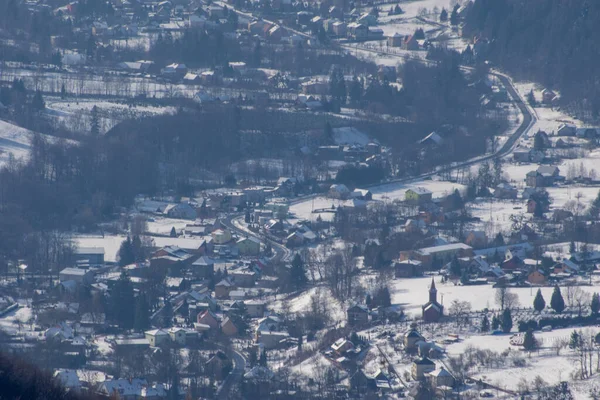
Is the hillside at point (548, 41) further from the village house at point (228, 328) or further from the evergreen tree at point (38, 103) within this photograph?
the village house at point (228, 328)

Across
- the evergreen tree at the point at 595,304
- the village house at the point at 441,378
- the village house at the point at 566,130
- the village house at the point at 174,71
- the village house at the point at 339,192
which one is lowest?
the village house at the point at 339,192

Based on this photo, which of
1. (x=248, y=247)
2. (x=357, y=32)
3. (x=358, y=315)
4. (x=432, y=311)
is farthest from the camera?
(x=357, y=32)

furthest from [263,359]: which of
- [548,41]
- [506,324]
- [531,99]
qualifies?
[548,41]

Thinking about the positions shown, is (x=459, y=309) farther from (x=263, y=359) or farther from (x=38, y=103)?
(x=38, y=103)

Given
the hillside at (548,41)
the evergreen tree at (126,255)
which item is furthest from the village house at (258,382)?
the hillside at (548,41)

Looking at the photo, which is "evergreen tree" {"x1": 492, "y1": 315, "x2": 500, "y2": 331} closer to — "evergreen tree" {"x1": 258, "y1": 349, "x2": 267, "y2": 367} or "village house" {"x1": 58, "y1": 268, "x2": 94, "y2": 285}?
"evergreen tree" {"x1": 258, "y1": 349, "x2": 267, "y2": 367}

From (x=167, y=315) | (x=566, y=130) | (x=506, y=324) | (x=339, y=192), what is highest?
(x=566, y=130)
